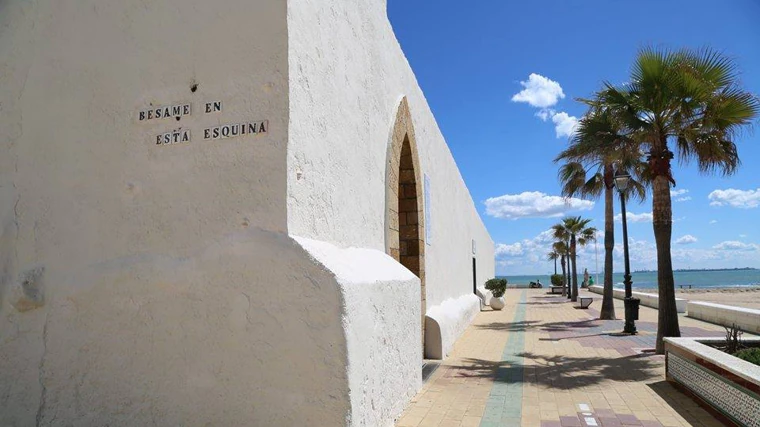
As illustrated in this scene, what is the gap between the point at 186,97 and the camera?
404 centimetres

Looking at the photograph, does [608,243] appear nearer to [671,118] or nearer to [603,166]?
[603,166]

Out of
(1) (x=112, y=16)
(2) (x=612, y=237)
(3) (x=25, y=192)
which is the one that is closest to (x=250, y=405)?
(3) (x=25, y=192)

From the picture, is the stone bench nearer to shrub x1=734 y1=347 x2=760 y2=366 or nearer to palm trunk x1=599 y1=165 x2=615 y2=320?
palm trunk x1=599 y1=165 x2=615 y2=320

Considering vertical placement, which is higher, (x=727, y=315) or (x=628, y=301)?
(x=628, y=301)

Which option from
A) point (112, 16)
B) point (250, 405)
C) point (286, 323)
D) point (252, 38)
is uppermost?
point (112, 16)

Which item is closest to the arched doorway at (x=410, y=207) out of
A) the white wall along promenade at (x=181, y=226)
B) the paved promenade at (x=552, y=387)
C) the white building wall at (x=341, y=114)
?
the white building wall at (x=341, y=114)

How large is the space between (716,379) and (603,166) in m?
12.3

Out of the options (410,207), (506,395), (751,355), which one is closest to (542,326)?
(410,207)

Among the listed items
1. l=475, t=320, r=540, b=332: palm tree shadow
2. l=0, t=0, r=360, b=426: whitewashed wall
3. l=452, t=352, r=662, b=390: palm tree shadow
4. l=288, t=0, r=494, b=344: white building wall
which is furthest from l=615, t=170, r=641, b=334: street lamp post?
l=0, t=0, r=360, b=426: whitewashed wall

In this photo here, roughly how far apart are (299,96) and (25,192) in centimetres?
241

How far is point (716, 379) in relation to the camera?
4.99m

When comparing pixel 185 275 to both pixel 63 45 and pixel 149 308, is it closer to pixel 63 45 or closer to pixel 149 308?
pixel 149 308

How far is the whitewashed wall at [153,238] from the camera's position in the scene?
11.8 ft

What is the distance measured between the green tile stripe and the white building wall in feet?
6.66
